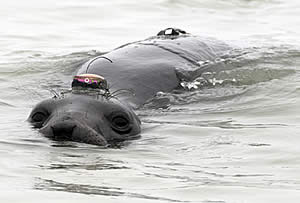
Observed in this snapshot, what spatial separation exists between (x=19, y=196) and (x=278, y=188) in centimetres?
139

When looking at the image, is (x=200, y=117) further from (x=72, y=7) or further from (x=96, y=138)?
(x=72, y=7)

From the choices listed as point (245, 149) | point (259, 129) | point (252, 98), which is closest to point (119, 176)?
point (245, 149)

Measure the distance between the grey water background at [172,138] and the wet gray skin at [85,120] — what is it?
8 centimetres

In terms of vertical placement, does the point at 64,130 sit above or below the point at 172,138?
above

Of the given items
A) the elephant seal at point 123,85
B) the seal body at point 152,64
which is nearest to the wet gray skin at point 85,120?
the elephant seal at point 123,85

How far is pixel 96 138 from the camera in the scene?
5535 millimetres

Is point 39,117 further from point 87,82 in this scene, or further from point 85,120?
point 85,120

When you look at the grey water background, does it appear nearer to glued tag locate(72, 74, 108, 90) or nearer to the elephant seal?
the elephant seal

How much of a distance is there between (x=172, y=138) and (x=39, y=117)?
3.33ft

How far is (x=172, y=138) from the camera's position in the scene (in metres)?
6.07

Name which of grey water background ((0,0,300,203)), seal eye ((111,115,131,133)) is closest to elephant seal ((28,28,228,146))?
seal eye ((111,115,131,133))

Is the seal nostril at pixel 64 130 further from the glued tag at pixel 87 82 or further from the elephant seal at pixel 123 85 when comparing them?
the glued tag at pixel 87 82

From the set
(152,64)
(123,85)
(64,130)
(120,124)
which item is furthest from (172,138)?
(152,64)

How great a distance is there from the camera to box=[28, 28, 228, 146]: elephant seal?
5586 mm
